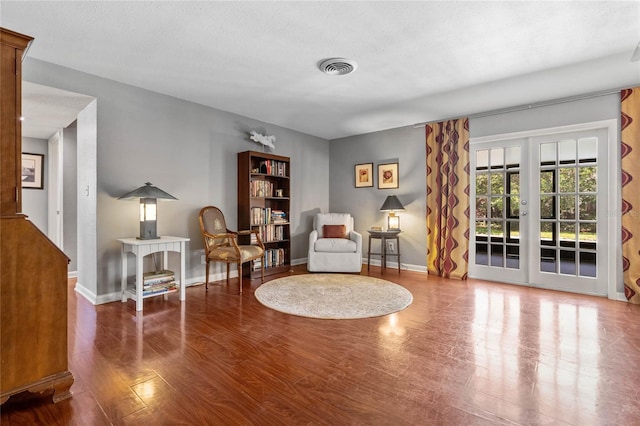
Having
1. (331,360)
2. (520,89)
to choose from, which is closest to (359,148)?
(520,89)

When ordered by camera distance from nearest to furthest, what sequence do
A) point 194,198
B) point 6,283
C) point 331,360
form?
point 6,283
point 331,360
point 194,198

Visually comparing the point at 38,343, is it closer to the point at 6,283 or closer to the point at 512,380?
the point at 6,283

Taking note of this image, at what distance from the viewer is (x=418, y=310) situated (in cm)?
300

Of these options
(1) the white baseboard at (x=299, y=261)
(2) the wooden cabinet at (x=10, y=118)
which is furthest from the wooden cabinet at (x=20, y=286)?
(1) the white baseboard at (x=299, y=261)

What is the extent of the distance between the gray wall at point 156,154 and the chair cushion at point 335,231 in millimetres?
1504

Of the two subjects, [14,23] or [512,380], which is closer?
[512,380]

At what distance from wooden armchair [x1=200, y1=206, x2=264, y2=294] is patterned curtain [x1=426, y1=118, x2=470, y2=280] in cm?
→ 266

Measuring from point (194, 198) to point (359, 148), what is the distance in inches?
122

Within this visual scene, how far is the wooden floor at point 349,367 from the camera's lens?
57.9 inches

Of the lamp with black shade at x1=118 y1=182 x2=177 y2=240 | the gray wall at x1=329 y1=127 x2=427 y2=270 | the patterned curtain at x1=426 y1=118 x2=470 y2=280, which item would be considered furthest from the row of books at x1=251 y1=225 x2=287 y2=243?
the patterned curtain at x1=426 y1=118 x2=470 y2=280

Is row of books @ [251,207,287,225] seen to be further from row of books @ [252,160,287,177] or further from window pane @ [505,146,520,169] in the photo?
window pane @ [505,146,520,169]

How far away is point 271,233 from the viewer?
466cm

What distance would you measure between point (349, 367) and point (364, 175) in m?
4.05

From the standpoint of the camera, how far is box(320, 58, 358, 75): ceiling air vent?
2.78 meters
